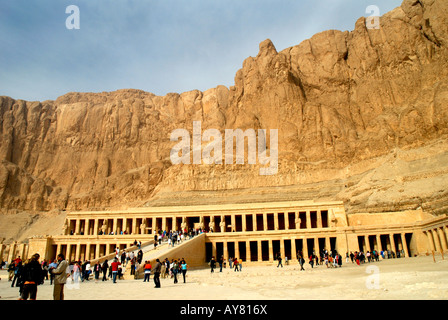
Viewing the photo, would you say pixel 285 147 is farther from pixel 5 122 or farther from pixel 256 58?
pixel 5 122

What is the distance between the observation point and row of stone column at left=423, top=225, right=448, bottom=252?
32250mm

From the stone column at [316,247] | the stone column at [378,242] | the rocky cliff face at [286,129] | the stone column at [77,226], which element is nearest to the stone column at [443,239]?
the stone column at [378,242]

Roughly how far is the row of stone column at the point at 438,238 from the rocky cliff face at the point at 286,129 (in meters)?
10.5

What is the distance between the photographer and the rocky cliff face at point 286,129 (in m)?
60.9

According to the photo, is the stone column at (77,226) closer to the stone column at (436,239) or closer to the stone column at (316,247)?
the stone column at (316,247)

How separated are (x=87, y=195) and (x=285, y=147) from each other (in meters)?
46.3

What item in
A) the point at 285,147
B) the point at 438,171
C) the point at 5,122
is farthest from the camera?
the point at 5,122

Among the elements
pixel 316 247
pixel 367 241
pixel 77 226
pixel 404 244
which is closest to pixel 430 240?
pixel 404 244

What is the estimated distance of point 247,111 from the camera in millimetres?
87125

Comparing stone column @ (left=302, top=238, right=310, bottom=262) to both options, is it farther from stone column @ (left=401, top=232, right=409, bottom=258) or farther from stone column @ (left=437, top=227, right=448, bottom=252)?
stone column @ (left=437, top=227, right=448, bottom=252)

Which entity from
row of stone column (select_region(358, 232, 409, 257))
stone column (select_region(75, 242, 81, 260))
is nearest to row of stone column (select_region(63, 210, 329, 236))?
stone column (select_region(75, 242, 81, 260))

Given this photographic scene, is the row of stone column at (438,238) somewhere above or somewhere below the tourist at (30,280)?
above

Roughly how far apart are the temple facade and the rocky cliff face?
6.43 meters

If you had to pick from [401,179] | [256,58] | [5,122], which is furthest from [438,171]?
[5,122]
